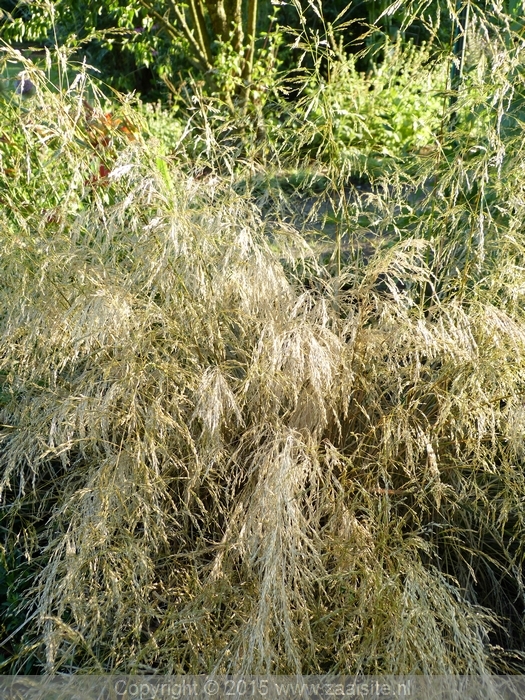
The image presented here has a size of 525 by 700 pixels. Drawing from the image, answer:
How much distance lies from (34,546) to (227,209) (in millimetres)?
1123

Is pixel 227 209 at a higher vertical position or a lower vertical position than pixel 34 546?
higher

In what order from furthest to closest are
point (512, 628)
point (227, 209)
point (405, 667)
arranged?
point (227, 209) < point (512, 628) < point (405, 667)

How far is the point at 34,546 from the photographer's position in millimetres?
2197

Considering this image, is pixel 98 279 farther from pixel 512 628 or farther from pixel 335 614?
pixel 512 628

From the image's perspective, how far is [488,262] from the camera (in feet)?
8.29

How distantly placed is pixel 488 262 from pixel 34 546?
167 centimetres

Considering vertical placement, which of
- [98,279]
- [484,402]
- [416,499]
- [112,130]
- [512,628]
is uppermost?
[112,130]

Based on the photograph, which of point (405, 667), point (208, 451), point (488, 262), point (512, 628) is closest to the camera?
point (405, 667)

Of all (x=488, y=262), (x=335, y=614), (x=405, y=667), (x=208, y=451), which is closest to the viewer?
(x=405, y=667)

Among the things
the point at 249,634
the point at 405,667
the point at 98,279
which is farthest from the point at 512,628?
the point at 98,279

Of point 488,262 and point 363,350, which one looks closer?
point 363,350

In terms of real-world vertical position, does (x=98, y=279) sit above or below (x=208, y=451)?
above

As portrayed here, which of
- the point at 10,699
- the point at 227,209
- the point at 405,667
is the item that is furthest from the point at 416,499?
the point at 10,699

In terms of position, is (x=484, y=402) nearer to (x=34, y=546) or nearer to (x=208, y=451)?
(x=208, y=451)
